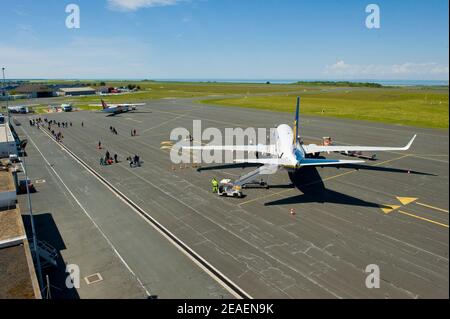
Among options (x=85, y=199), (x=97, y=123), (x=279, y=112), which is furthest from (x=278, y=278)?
(x=279, y=112)

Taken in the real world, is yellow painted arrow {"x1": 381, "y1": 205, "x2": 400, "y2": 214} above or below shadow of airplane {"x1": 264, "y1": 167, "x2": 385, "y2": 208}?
below

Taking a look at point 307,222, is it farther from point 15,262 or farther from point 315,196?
point 15,262

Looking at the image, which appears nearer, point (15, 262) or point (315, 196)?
point (15, 262)

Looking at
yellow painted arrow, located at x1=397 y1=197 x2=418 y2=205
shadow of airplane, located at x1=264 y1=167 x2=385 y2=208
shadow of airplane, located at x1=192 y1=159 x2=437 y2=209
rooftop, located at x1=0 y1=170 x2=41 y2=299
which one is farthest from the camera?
shadow of airplane, located at x1=192 y1=159 x2=437 y2=209

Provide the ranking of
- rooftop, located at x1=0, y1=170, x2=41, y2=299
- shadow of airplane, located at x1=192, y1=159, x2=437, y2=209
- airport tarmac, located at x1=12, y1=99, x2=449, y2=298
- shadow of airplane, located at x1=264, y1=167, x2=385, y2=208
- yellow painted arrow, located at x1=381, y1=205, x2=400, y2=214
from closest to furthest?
rooftop, located at x1=0, y1=170, x2=41, y2=299, airport tarmac, located at x1=12, y1=99, x2=449, y2=298, yellow painted arrow, located at x1=381, y1=205, x2=400, y2=214, shadow of airplane, located at x1=264, y1=167, x2=385, y2=208, shadow of airplane, located at x1=192, y1=159, x2=437, y2=209

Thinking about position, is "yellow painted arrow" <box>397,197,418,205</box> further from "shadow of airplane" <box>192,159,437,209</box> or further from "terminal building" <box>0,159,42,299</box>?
"terminal building" <box>0,159,42,299</box>

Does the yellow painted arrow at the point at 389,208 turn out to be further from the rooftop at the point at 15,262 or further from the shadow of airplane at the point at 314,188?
the rooftop at the point at 15,262

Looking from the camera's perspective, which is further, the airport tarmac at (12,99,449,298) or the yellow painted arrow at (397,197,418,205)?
the yellow painted arrow at (397,197,418,205)

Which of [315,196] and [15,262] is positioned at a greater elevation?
[315,196]

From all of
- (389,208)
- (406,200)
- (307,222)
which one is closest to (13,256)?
(307,222)

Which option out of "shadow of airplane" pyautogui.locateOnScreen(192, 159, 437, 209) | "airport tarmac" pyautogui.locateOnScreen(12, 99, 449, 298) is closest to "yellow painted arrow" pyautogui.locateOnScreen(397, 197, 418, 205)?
"airport tarmac" pyautogui.locateOnScreen(12, 99, 449, 298)
